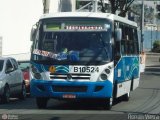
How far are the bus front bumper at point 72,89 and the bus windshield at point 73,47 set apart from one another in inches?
25.2

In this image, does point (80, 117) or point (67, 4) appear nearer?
point (80, 117)

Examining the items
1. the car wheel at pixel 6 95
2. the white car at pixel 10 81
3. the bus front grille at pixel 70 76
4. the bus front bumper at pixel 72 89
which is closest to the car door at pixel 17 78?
the white car at pixel 10 81

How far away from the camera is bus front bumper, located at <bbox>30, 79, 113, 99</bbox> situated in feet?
58.4

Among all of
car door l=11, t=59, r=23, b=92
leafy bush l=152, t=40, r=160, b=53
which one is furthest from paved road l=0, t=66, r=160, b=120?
leafy bush l=152, t=40, r=160, b=53

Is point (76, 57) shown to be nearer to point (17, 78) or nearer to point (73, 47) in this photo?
point (73, 47)

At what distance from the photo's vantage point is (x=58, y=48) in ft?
59.6

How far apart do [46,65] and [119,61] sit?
2.47m

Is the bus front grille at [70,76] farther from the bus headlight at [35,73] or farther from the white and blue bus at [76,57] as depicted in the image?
the bus headlight at [35,73]

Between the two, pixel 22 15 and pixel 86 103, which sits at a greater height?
pixel 22 15

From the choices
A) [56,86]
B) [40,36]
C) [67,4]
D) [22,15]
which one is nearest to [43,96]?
[56,86]

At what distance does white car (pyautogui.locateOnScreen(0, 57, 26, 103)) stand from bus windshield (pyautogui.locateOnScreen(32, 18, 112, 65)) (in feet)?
12.2

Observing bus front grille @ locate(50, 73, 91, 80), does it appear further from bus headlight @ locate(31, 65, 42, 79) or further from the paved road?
the paved road

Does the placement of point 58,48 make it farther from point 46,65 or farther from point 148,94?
point 148,94

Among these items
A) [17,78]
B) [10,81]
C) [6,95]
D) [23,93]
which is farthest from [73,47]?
[23,93]
